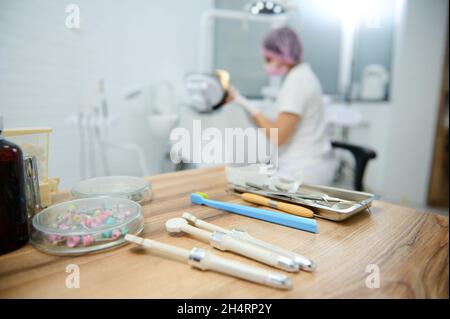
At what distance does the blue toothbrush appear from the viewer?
44 cm

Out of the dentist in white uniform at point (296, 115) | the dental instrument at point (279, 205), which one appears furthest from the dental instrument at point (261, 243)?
the dentist in white uniform at point (296, 115)

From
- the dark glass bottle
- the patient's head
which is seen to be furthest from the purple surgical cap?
the dark glass bottle

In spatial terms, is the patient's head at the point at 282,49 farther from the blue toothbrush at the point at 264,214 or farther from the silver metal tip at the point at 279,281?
the silver metal tip at the point at 279,281

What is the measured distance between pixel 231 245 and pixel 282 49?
1.10 metres

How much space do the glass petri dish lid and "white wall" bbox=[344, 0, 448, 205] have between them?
1.96 metres

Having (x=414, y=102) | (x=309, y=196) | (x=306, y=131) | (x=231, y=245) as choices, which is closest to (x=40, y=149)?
(x=231, y=245)

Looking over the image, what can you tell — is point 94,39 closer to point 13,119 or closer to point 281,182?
point 13,119

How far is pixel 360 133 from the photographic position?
7.63ft

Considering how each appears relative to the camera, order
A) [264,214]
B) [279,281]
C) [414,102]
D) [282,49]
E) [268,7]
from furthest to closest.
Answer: [414,102]
[282,49]
[268,7]
[264,214]
[279,281]

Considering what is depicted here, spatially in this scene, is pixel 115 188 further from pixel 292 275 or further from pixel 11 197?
pixel 292 275

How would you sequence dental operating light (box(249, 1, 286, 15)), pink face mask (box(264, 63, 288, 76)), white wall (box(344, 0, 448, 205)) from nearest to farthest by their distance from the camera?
dental operating light (box(249, 1, 286, 15)) → pink face mask (box(264, 63, 288, 76)) → white wall (box(344, 0, 448, 205))

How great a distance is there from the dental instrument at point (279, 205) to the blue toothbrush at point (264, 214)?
0.02m

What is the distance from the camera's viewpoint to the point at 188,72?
125cm

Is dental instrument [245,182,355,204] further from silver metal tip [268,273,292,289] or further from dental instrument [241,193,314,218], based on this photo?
silver metal tip [268,273,292,289]
